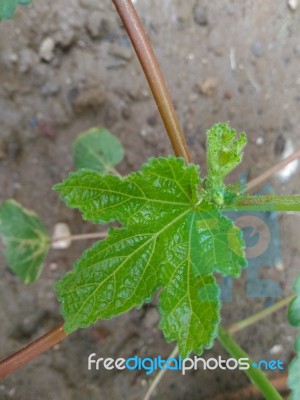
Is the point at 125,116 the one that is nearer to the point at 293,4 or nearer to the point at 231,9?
the point at 231,9

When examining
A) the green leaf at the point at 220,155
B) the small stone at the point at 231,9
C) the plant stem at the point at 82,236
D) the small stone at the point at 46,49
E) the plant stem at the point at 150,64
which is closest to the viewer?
the green leaf at the point at 220,155

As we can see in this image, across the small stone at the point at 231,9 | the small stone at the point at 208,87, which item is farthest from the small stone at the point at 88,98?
the small stone at the point at 231,9

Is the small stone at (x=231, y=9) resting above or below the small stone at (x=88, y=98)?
above

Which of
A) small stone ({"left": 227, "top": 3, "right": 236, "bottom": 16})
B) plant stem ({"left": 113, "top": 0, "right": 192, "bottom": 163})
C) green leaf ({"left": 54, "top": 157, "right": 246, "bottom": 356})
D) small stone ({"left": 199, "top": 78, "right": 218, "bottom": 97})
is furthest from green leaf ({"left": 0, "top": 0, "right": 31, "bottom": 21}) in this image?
small stone ({"left": 227, "top": 3, "right": 236, "bottom": 16})

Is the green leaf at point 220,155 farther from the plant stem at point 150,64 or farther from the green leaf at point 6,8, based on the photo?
the green leaf at point 6,8

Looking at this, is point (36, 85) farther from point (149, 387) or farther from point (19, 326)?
point (149, 387)

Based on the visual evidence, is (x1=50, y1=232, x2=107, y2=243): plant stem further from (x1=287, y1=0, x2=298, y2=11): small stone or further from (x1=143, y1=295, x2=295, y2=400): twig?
(x1=287, y1=0, x2=298, y2=11): small stone

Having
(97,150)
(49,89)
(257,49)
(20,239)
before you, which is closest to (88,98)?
(49,89)

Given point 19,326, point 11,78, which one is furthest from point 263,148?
point 19,326
